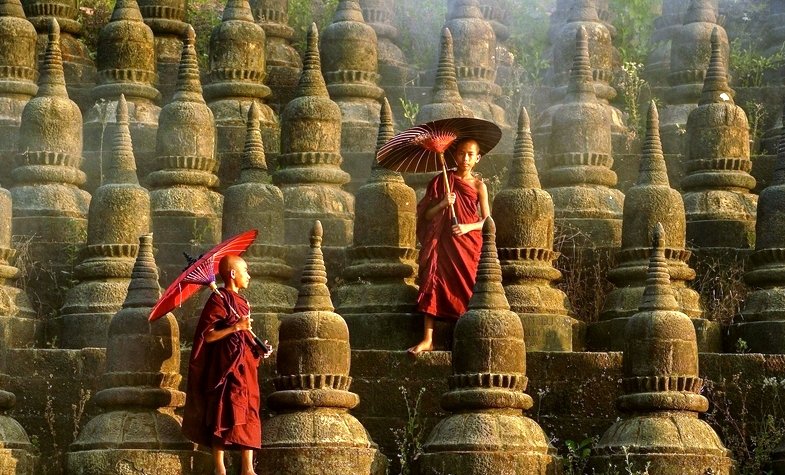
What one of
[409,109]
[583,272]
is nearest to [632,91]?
[409,109]

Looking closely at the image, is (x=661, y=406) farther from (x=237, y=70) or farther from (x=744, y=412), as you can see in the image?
(x=237, y=70)

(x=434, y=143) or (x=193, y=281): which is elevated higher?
(x=434, y=143)

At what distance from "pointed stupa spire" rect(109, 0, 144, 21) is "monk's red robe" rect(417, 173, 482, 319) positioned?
5.57 metres

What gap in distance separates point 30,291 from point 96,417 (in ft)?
10.5

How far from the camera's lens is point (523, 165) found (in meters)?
21.6

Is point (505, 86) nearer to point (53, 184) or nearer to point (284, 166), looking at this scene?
point (284, 166)

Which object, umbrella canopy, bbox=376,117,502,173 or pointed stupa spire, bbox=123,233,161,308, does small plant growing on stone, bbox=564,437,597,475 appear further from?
pointed stupa spire, bbox=123,233,161,308

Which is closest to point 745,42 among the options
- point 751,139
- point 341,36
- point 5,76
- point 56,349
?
point 751,139

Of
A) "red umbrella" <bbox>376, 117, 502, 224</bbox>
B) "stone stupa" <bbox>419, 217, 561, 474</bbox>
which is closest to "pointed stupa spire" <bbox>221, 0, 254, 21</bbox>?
"red umbrella" <bbox>376, 117, 502, 224</bbox>

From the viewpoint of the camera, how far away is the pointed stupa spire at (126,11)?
25.3m

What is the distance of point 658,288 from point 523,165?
2.43m

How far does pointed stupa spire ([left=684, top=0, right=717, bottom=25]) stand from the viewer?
2622 cm

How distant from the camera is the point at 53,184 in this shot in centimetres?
2336

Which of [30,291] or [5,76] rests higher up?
[5,76]
